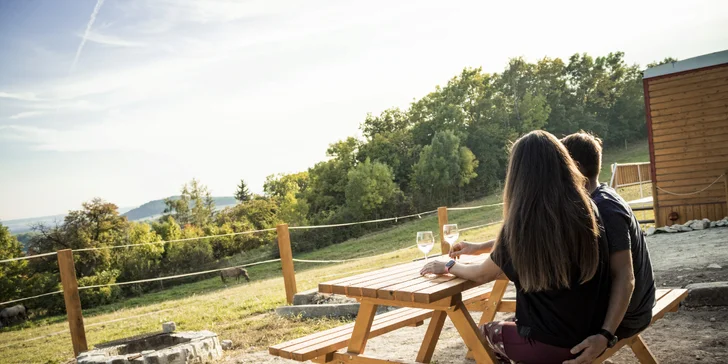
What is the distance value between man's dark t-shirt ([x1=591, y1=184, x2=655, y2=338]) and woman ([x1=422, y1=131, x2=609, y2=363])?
0.08m

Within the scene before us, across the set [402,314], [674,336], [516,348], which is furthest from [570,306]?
[674,336]

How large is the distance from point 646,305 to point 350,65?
43238 millimetres

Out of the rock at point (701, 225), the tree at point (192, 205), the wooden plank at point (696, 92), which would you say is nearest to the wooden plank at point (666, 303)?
the rock at point (701, 225)

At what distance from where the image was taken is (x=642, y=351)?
9.62 feet

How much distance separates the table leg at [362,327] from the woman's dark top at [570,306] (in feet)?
2.48

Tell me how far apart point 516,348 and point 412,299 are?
0.46 metres

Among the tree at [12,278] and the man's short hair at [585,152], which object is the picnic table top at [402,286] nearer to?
the man's short hair at [585,152]

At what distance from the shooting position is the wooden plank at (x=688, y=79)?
34.2 feet

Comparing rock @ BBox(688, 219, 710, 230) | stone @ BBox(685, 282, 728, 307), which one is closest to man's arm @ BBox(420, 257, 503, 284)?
stone @ BBox(685, 282, 728, 307)

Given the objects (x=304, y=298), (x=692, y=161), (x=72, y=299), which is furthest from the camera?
(x=692, y=161)

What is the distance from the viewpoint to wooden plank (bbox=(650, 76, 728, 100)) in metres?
10.4

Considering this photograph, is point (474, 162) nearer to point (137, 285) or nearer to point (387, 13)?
point (387, 13)

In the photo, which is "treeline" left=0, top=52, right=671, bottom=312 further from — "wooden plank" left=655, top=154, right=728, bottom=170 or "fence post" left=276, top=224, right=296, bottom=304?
"wooden plank" left=655, top=154, right=728, bottom=170

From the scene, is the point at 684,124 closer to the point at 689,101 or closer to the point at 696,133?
the point at 696,133
